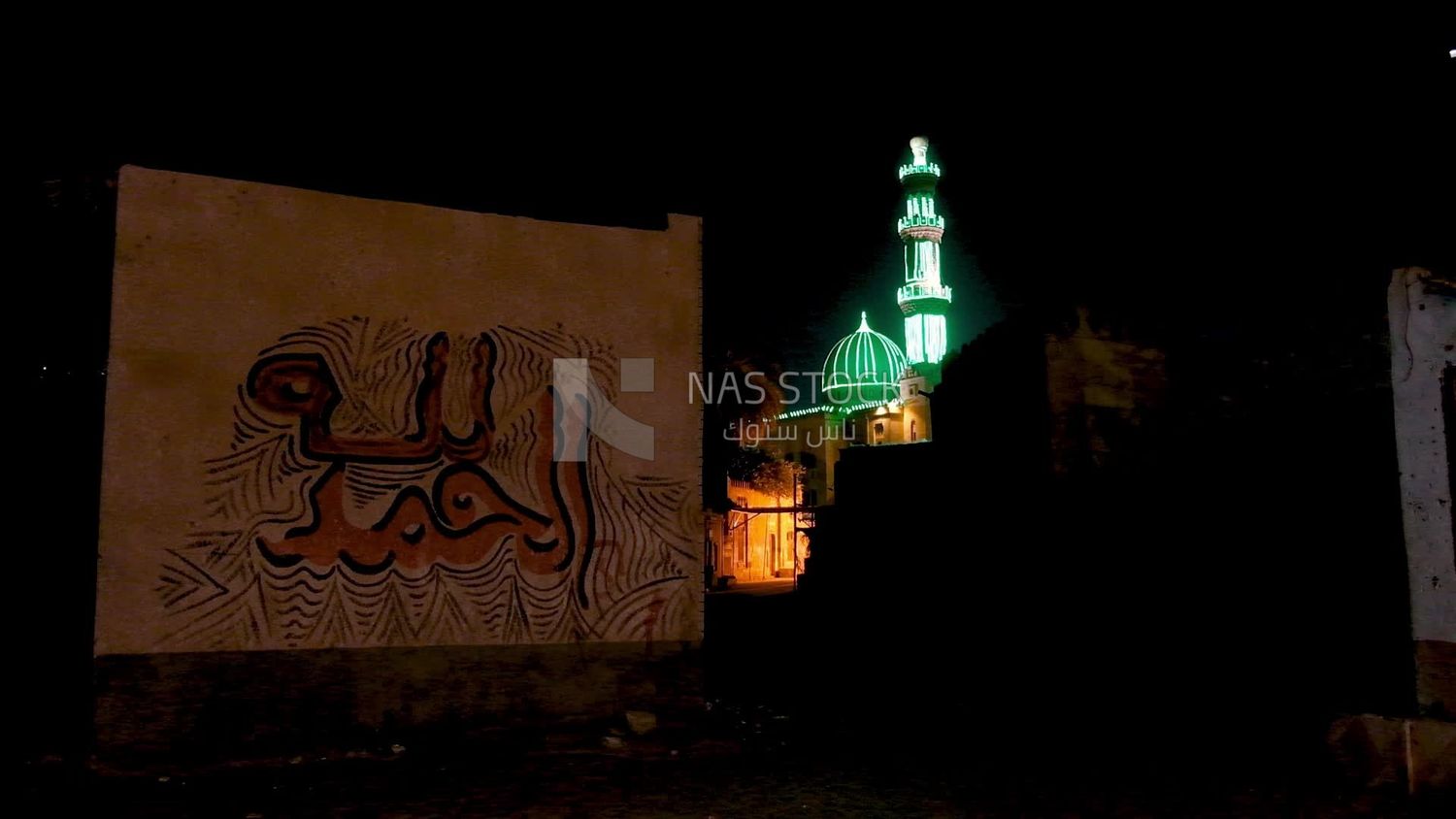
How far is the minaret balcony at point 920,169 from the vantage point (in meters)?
59.6

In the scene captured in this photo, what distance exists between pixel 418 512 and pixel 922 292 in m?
54.6

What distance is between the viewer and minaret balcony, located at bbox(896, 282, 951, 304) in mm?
58531

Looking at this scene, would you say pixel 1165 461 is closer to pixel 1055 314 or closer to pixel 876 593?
pixel 1055 314

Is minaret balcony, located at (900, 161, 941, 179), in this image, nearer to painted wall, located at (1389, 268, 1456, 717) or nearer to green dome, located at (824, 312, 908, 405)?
green dome, located at (824, 312, 908, 405)

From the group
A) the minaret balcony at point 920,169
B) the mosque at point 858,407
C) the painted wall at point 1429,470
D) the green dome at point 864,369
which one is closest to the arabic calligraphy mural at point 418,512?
the painted wall at point 1429,470

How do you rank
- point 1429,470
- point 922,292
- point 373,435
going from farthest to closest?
point 922,292 → point 373,435 → point 1429,470

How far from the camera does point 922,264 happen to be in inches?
2350

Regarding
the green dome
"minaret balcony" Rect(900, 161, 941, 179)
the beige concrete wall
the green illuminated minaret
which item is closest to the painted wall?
the beige concrete wall

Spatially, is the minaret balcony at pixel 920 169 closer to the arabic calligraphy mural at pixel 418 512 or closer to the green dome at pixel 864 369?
the green dome at pixel 864 369

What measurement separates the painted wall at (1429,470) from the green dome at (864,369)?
149ft

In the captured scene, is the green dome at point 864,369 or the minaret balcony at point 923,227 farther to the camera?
the minaret balcony at point 923,227

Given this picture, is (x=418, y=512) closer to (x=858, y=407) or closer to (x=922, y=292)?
(x=858, y=407)

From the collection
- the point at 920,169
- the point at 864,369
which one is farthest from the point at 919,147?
the point at 864,369

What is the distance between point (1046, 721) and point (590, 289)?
5.60 m
